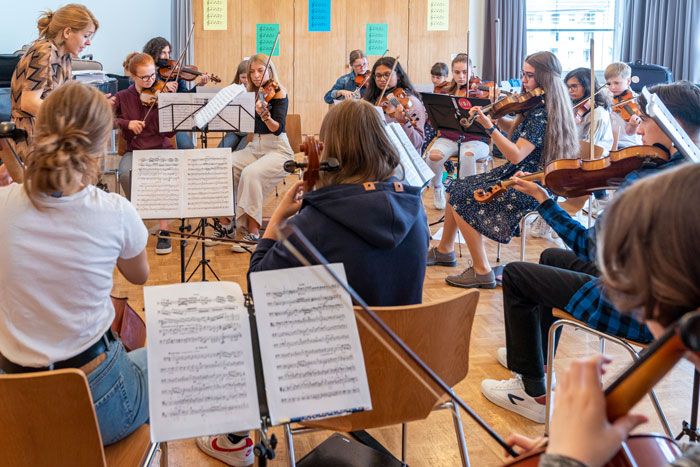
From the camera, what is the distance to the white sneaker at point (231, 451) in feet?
6.59

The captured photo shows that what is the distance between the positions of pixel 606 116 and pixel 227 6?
5124 mm

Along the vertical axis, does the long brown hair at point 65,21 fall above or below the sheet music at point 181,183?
above

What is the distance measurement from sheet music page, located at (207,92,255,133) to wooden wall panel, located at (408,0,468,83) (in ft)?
14.3

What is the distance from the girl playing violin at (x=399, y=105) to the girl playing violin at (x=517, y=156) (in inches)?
44.3

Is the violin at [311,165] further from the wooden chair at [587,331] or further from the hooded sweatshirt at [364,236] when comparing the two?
the wooden chair at [587,331]

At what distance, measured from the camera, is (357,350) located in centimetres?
123

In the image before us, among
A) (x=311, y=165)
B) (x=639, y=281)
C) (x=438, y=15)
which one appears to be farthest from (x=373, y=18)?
(x=639, y=281)

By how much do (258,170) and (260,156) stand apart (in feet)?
0.78

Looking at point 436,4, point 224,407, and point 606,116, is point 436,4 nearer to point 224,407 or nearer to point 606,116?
point 606,116

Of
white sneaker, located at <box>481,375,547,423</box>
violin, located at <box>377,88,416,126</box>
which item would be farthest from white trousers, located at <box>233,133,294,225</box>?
white sneaker, located at <box>481,375,547,423</box>

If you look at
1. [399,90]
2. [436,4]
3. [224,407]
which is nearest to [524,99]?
[399,90]

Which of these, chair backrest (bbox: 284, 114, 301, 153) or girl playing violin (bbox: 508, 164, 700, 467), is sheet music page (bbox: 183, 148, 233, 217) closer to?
girl playing violin (bbox: 508, 164, 700, 467)

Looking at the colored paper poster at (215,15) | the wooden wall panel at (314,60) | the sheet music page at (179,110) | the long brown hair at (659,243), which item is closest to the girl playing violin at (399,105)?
the sheet music page at (179,110)

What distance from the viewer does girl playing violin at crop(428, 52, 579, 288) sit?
3.31 metres
